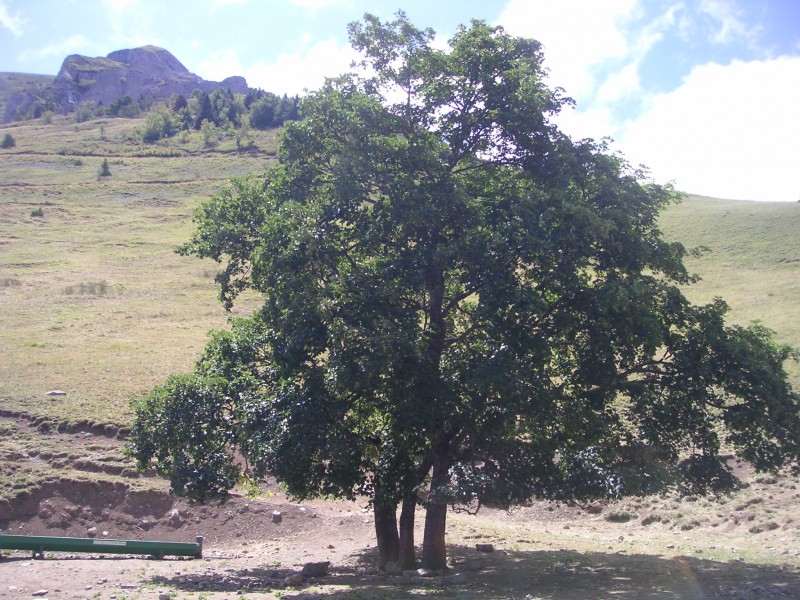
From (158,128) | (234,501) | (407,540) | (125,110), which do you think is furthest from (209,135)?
(407,540)

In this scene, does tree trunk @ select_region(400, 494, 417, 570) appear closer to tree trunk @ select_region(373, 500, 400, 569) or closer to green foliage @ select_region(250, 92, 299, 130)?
tree trunk @ select_region(373, 500, 400, 569)

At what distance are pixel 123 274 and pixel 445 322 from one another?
41.7 m

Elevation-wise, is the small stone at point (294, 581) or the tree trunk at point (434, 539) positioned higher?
the tree trunk at point (434, 539)

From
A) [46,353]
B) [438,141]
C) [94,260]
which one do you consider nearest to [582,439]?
[438,141]

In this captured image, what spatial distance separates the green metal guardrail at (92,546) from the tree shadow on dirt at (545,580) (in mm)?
2169

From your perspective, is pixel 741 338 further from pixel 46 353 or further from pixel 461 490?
pixel 46 353

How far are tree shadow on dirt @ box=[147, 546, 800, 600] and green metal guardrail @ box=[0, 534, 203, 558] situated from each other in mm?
2169

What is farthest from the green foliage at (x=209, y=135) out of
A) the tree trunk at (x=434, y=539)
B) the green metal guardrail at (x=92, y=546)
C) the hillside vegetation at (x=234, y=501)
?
the tree trunk at (x=434, y=539)

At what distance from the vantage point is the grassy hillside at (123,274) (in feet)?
90.3

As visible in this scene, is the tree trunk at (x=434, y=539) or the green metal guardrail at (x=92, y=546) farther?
the green metal guardrail at (x=92, y=546)

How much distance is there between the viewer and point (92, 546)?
14.9 metres

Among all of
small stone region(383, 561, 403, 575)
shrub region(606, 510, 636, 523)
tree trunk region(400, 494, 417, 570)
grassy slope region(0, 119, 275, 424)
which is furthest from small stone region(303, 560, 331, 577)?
grassy slope region(0, 119, 275, 424)

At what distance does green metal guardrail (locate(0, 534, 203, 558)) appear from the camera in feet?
47.0

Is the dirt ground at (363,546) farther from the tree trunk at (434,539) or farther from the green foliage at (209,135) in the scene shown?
the green foliage at (209,135)
